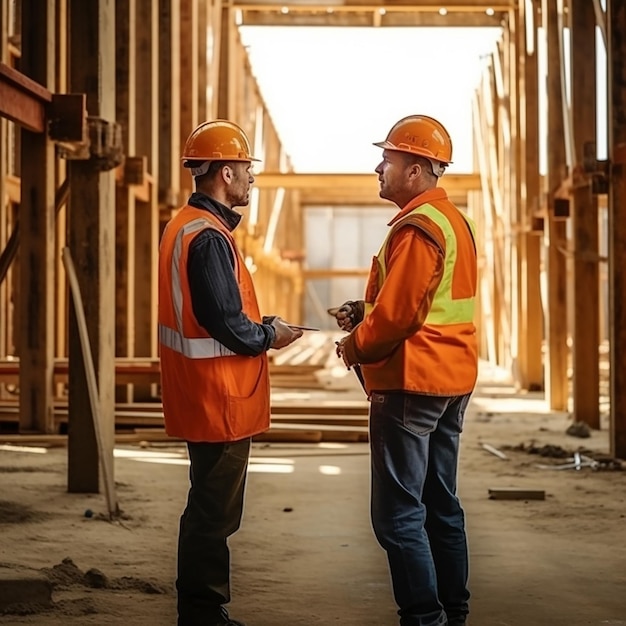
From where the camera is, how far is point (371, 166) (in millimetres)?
43375

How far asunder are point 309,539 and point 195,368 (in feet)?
8.94

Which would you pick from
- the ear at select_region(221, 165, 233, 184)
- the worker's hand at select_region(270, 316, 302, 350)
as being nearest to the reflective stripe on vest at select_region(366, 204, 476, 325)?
the worker's hand at select_region(270, 316, 302, 350)

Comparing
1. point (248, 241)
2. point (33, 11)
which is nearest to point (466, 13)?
point (248, 241)

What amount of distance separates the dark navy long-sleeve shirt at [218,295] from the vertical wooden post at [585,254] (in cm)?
896

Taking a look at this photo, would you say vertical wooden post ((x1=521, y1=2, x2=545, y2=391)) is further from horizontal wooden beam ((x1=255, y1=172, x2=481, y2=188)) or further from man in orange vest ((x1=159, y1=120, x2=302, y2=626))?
man in orange vest ((x1=159, y1=120, x2=302, y2=626))

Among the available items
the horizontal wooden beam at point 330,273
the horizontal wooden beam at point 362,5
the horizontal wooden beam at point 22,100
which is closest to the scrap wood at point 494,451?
the horizontal wooden beam at point 22,100

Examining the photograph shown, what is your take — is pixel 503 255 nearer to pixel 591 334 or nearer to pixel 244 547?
pixel 591 334

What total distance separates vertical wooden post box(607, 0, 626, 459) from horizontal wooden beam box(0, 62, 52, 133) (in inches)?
189

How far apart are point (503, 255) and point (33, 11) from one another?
15054 millimetres

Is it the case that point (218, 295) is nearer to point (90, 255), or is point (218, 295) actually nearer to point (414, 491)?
point (414, 491)

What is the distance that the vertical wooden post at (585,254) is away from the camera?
13.0 m

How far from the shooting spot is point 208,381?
4438 millimetres

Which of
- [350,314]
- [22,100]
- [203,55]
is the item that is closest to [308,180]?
[203,55]

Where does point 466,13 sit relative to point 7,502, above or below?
above
